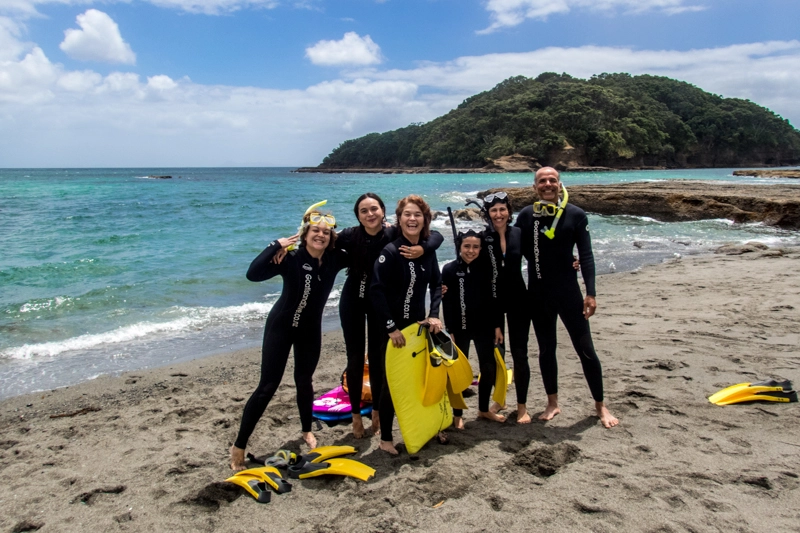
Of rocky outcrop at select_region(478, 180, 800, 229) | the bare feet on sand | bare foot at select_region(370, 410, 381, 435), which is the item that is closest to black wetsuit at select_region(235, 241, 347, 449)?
bare foot at select_region(370, 410, 381, 435)

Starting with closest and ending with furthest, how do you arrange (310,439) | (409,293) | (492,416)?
(409,293) → (310,439) → (492,416)

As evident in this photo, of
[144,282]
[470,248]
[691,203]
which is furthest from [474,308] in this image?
[691,203]

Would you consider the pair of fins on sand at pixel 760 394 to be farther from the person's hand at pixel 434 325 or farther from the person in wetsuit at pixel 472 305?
the person's hand at pixel 434 325

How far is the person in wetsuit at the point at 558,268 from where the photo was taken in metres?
3.82

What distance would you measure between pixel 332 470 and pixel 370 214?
1.77 m

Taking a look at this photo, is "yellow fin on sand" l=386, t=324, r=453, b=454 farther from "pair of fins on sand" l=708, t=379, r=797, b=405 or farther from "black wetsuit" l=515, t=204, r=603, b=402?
"pair of fins on sand" l=708, t=379, r=797, b=405

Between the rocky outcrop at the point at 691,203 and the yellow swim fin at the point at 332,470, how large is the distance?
51.0 feet

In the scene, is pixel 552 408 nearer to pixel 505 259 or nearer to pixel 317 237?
pixel 505 259

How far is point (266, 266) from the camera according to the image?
3484 mm

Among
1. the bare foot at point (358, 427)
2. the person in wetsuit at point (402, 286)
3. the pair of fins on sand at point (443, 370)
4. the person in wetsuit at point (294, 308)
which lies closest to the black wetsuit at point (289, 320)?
the person in wetsuit at point (294, 308)

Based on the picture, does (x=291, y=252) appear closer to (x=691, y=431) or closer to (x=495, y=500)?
(x=495, y=500)

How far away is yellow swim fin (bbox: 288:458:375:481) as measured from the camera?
10.6 ft

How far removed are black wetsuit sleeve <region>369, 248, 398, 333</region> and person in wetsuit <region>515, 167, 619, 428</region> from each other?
1137 millimetres

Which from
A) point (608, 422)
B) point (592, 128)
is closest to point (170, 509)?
point (608, 422)
